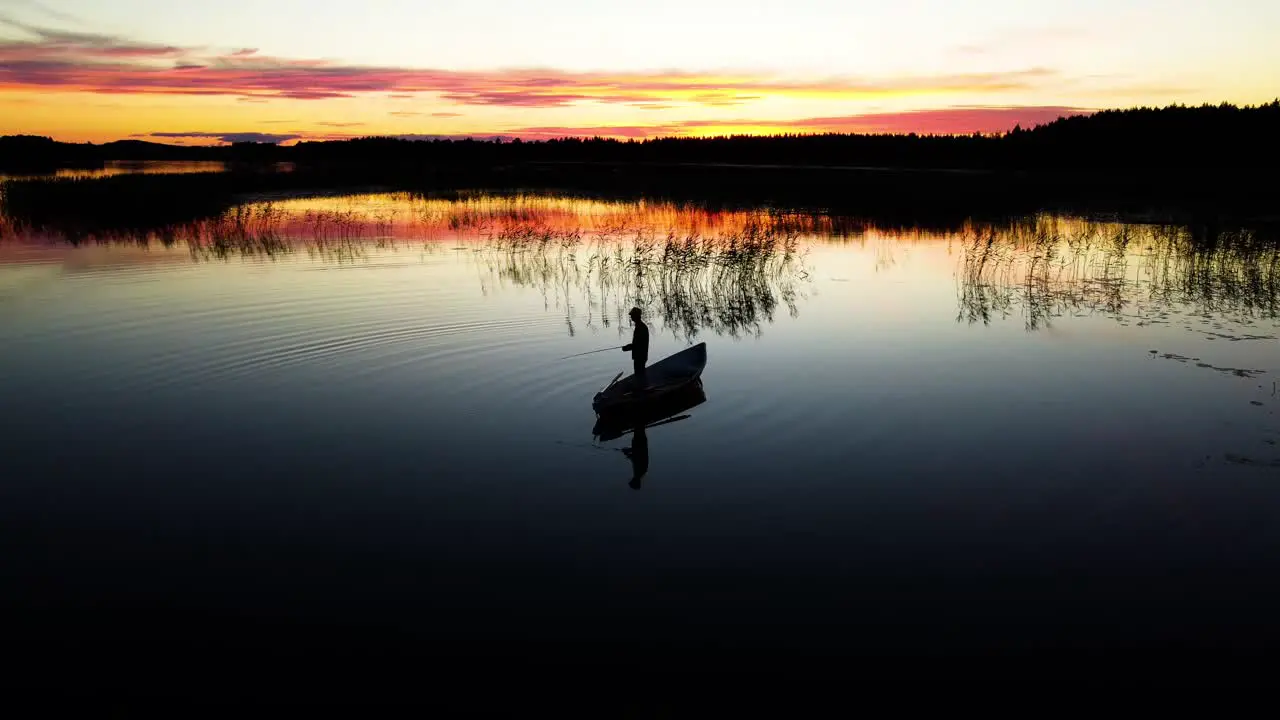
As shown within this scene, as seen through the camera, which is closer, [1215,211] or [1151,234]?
[1151,234]

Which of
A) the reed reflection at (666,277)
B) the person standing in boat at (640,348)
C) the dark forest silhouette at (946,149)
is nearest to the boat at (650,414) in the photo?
the person standing in boat at (640,348)

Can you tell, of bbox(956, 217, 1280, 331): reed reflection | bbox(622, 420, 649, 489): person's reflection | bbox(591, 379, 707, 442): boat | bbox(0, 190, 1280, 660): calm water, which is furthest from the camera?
bbox(956, 217, 1280, 331): reed reflection

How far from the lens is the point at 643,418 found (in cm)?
1353

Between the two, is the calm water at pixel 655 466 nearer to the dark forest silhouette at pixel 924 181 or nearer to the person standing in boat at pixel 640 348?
the person standing in boat at pixel 640 348

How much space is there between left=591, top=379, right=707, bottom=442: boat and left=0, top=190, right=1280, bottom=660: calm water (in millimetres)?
321

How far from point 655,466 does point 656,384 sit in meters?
2.07

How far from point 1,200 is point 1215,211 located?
204 feet

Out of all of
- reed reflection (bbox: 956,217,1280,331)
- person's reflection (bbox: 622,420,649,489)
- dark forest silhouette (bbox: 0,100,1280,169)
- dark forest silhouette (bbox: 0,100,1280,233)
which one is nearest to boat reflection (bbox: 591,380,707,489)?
person's reflection (bbox: 622,420,649,489)

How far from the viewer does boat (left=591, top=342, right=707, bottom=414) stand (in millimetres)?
12664

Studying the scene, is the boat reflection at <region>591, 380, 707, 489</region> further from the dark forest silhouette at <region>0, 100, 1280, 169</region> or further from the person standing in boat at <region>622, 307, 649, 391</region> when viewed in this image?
the dark forest silhouette at <region>0, 100, 1280, 169</region>

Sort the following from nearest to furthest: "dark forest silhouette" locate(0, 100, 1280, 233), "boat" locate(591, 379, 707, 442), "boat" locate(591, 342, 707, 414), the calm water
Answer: the calm water
"boat" locate(591, 342, 707, 414)
"boat" locate(591, 379, 707, 442)
"dark forest silhouette" locate(0, 100, 1280, 233)

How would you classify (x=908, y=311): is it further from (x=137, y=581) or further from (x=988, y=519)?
(x=137, y=581)

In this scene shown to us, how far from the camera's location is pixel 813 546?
9.15 meters

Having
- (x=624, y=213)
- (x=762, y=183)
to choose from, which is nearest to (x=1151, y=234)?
(x=624, y=213)
